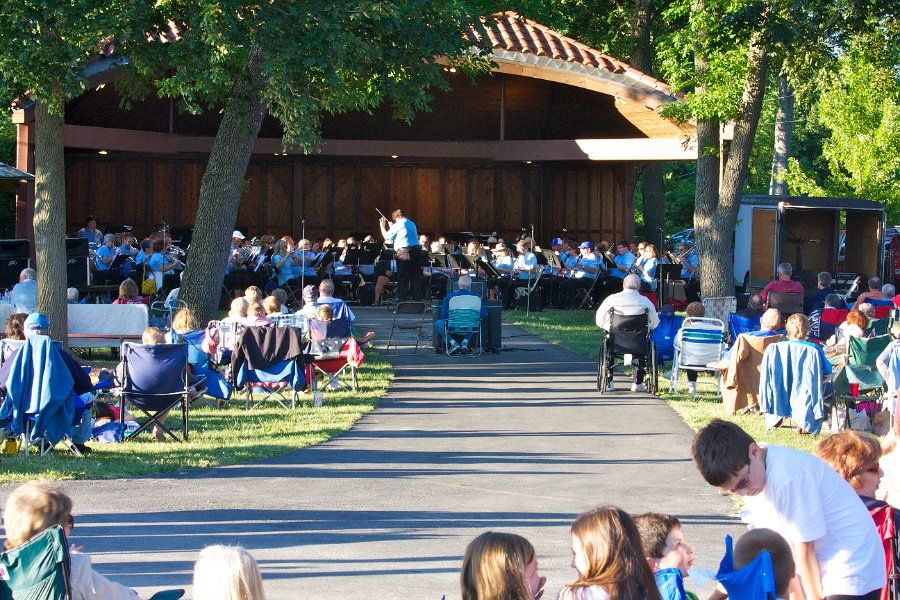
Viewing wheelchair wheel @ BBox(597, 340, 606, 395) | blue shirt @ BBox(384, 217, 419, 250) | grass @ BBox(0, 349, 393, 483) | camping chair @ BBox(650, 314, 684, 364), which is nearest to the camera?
grass @ BBox(0, 349, 393, 483)

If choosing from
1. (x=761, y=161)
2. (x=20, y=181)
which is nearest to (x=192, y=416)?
(x=20, y=181)

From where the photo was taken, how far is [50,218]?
14.0 meters

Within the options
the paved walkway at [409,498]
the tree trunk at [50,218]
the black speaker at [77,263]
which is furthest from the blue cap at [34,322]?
the black speaker at [77,263]

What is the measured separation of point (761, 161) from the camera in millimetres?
45812

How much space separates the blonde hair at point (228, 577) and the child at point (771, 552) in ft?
5.30

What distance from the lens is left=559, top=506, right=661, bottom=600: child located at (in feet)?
12.3

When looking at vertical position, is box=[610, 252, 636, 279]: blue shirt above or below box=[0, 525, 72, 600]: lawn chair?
above

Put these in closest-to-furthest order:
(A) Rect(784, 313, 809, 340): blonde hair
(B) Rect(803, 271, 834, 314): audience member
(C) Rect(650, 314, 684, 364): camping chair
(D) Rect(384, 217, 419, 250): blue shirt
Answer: (A) Rect(784, 313, 809, 340): blonde hair → (C) Rect(650, 314, 684, 364): camping chair → (B) Rect(803, 271, 834, 314): audience member → (D) Rect(384, 217, 419, 250): blue shirt

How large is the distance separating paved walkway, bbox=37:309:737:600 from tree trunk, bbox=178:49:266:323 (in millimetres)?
4563

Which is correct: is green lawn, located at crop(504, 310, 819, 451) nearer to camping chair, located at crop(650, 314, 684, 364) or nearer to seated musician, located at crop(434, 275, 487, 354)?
camping chair, located at crop(650, 314, 684, 364)

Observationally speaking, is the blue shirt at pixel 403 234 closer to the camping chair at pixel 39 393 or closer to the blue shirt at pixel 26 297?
the blue shirt at pixel 26 297

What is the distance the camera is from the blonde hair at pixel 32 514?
14.1 feet

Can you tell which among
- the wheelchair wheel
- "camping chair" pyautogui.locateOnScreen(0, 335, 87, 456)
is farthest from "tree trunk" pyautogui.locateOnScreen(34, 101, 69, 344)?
the wheelchair wheel

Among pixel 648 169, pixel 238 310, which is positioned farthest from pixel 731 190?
pixel 648 169
